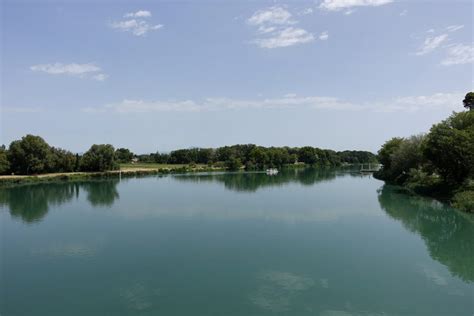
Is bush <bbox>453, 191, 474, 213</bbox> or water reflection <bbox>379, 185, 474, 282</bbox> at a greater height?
bush <bbox>453, 191, 474, 213</bbox>

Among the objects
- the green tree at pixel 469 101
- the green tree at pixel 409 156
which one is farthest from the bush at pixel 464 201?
the green tree at pixel 469 101

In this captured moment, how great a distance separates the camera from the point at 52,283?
40.5 ft

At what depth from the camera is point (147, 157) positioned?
116875mm

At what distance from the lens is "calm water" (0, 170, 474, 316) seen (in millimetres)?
10500

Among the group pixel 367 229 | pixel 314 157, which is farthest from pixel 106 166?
pixel 314 157

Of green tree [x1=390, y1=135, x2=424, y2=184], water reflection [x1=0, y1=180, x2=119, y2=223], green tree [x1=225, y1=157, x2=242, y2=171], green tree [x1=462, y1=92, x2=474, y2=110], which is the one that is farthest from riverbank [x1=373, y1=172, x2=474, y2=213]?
green tree [x1=225, y1=157, x2=242, y2=171]

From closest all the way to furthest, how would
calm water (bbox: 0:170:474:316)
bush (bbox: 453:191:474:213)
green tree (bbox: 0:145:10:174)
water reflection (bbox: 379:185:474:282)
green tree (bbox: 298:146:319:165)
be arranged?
calm water (bbox: 0:170:474:316), water reflection (bbox: 379:185:474:282), bush (bbox: 453:191:474:213), green tree (bbox: 0:145:10:174), green tree (bbox: 298:146:319:165)

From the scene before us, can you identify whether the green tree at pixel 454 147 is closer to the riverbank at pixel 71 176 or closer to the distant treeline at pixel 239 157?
the riverbank at pixel 71 176

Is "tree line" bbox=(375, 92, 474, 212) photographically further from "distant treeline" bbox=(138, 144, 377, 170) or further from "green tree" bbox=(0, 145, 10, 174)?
"distant treeline" bbox=(138, 144, 377, 170)

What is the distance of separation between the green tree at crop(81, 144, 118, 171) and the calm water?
41.0 meters

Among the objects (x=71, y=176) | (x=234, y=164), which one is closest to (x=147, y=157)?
(x=234, y=164)

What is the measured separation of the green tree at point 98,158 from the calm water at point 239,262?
41.0m

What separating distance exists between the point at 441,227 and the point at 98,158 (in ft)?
200

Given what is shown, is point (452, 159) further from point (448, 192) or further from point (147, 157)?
point (147, 157)
